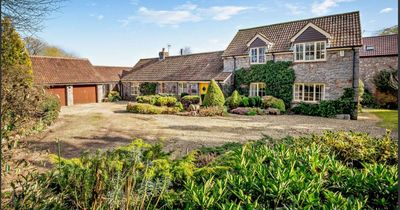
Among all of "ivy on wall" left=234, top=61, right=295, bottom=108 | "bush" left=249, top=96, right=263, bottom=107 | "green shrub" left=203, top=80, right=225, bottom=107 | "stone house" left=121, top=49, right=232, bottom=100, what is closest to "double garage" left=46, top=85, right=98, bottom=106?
"stone house" left=121, top=49, right=232, bottom=100

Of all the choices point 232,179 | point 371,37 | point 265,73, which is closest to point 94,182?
point 232,179

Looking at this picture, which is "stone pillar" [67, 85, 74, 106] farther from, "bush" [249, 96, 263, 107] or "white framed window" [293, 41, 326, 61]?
"white framed window" [293, 41, 326, 61]

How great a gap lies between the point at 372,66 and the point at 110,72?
33315 mm

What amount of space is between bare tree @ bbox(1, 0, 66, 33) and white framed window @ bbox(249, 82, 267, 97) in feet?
56.2

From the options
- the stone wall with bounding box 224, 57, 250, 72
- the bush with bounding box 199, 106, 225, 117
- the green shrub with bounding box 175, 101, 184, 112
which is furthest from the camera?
the stone wall with bounding box 224, 57, 250, 72

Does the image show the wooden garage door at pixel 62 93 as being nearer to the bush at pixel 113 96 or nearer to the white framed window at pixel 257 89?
the bush at pixel 113 96

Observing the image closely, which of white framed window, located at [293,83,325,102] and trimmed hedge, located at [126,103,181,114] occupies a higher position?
white framed window, located at [293,83,325,102]

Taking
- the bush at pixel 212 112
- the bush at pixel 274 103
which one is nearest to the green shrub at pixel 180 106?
the bush at pixel 212 112

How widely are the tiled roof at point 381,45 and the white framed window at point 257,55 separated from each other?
44.3 feet

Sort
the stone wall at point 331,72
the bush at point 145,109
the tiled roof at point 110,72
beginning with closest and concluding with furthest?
the stone wall at point 331,72, the bush at point 145,109, the tiled roof at point 110,72

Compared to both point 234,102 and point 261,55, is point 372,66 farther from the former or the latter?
point 234,102

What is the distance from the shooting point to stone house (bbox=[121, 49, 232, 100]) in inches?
976

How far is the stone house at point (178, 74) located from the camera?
24.8 meters

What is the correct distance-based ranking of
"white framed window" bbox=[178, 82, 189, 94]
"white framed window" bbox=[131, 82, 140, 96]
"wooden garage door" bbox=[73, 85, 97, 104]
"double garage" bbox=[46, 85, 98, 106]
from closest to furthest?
1. "double garage" bbox=[46, 85, 98, 106]
2. "white framed window" bbox=[178, 82, 189, 94]
3. "wooden garage door" bbox=[73, 85, 97, 104]
4. "white framed window" bbox=[131, 82, 140, 96]
